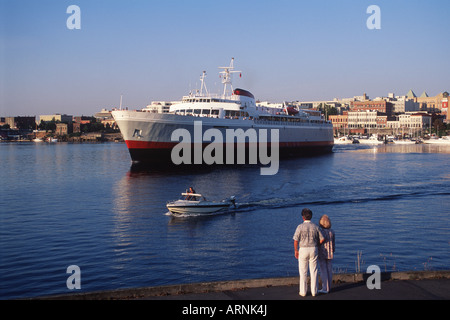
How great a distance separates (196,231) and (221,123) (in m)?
46.4

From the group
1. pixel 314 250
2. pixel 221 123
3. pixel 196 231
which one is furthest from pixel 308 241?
pixel 221 123

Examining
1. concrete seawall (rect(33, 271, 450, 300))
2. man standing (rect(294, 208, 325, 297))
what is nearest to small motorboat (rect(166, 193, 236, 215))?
concrete seawall (rect(33, 271, 450, 300))

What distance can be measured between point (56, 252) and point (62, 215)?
32.7 feet

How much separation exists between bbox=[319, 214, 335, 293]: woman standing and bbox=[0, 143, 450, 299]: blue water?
6.96 metres

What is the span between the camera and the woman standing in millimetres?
9906

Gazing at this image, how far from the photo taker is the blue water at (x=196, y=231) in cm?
1748

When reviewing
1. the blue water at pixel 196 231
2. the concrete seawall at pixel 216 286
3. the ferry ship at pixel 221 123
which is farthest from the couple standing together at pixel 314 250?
the ferry ship at pixel 221 123

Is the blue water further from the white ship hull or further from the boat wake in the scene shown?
the white ship hull

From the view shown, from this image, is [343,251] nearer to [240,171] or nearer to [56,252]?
[56,252]

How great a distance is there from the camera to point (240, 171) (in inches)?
2373

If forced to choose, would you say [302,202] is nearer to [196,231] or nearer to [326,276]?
[196,231]

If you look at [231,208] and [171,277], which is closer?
[171,277]

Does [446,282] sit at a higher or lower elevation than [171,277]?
higher

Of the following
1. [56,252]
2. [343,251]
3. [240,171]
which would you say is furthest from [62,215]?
[240,171]
